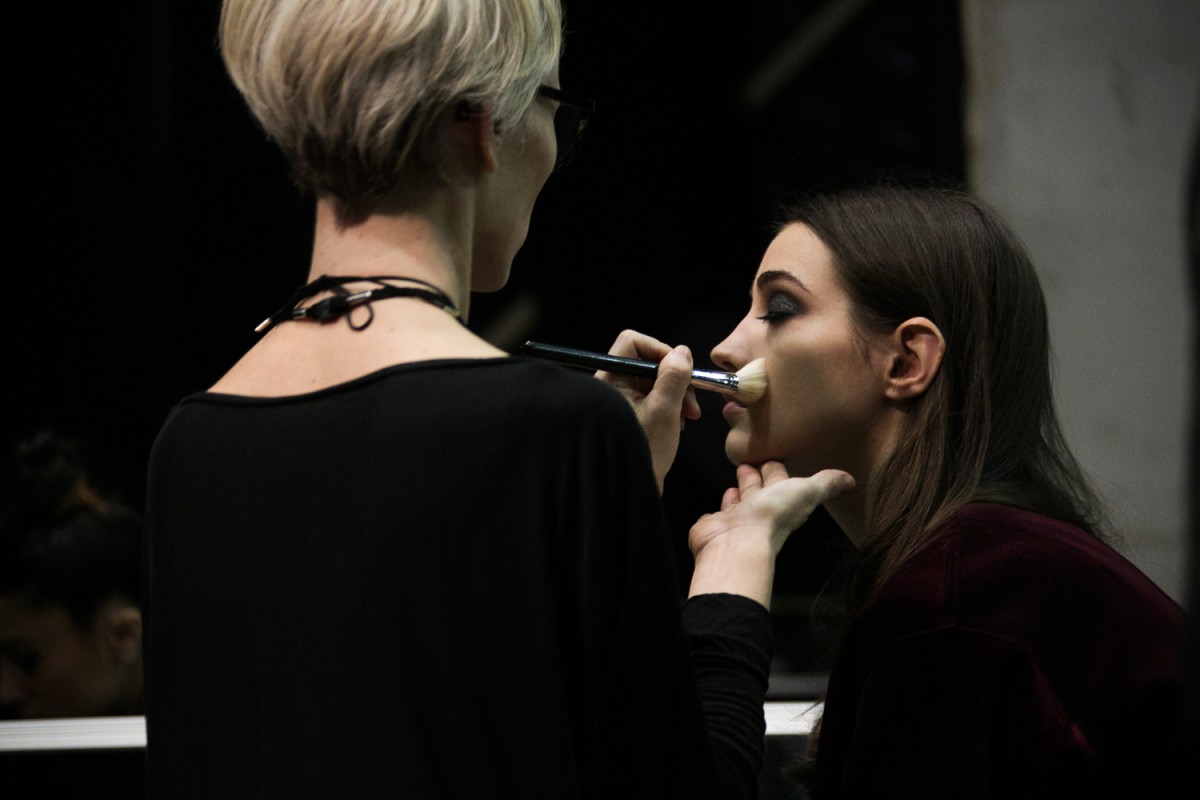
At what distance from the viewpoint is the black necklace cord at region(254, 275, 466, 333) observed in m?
0.83

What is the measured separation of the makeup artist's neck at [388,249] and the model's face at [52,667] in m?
1.28

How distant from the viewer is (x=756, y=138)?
2.74 meters

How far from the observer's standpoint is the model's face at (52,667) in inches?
Result: 74.0

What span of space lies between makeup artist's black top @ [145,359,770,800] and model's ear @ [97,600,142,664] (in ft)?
4.07

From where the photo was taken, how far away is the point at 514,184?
967 millimetres

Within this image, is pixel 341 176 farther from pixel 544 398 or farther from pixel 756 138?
pixel 756 138

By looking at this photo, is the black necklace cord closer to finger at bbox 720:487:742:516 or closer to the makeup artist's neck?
the makeup artist's neck

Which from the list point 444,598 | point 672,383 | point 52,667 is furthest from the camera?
point 52,667

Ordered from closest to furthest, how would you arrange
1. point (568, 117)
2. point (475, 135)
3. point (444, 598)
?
point (444, 598) < point (475, 135) < point (568, 117)

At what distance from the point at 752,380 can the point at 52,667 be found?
1.20 m

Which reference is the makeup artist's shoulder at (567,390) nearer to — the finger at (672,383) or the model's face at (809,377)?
the finger at (672,383)

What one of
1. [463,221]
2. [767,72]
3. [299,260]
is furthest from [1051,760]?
[767,72]

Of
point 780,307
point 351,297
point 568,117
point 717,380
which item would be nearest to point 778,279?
point 780,307

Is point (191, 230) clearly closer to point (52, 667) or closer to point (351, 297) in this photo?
point (52, 667)
